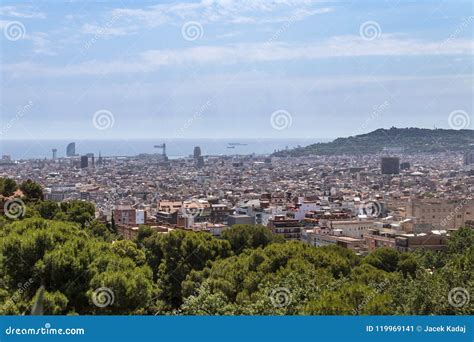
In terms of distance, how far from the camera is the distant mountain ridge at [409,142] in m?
26.2

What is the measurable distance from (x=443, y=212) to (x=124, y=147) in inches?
624

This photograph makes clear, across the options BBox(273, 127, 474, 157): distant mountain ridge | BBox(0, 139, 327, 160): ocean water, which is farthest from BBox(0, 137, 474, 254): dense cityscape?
BBox(273, 127, 474, 157): distant mountain ridge

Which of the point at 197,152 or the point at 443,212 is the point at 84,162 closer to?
the point at 197,152

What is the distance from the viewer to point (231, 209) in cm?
3172

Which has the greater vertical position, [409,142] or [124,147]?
[409,142]

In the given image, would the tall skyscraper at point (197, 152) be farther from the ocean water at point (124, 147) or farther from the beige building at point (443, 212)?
the beige building at point (443, 212)

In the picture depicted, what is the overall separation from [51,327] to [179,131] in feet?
34.2

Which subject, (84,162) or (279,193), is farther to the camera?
(279,193)

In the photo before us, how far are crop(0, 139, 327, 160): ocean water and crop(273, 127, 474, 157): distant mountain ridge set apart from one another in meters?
4.31

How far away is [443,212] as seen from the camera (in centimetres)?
2995

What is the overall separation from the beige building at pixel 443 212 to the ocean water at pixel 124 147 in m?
9.11

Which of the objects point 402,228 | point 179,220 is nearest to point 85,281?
point 179,220

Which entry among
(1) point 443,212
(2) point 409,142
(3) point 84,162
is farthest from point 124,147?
(1) point 443,212

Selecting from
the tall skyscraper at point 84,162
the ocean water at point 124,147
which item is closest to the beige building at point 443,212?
the ocean water at point 124,147
